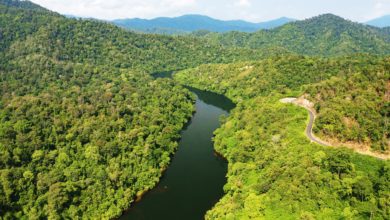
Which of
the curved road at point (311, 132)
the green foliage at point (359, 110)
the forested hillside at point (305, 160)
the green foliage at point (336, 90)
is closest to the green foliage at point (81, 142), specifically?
the forested hillside at point (305, 160)

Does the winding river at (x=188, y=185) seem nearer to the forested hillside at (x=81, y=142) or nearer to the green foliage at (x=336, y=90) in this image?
the forested hillside at (x=81, y=142)

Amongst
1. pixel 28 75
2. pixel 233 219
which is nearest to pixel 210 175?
pixel 233 219

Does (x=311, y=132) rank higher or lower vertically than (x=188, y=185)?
higher

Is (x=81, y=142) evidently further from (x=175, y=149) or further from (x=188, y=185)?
(x=188, y=185)

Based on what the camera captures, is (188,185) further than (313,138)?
Yes

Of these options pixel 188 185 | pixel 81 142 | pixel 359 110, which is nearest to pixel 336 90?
pixel 359 110

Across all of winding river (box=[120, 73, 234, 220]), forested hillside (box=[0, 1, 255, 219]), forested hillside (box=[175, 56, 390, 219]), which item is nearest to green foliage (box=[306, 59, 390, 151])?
forested hillside (box=[175, 56, 390, 219])

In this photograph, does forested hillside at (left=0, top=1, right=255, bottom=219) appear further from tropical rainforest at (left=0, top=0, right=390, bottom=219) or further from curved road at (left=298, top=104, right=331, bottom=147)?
curved road at (left=298, top=104, right=331, bottom=147)
